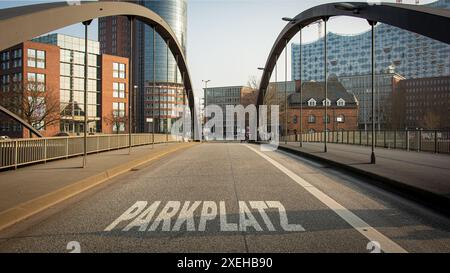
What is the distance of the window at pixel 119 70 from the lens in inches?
3967

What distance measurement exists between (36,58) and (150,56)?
67936 millimetres

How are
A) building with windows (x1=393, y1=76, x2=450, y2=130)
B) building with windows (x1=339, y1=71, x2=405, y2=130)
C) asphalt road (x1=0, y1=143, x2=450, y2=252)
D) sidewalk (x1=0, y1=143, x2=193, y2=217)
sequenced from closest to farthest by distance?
asphalt road (x1=0, y1=143, x2=450, y2=252) → sidewalk (x1=0, y1=143, x2=193, y2=217) → building with windows (x1=393, y1=76, x2=450, y2=130) → building with windows (x1=339, y1=71, x2=405, y2=130)

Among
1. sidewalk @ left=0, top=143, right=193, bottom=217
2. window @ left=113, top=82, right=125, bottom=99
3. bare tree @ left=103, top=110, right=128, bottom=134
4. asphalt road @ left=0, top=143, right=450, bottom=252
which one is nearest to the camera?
asphalt road @ left=0, top=143, right=450, bottom=252

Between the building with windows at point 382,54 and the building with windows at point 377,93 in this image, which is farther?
the building with windows at point 382,54

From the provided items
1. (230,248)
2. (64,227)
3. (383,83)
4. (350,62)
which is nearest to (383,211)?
(230,248)

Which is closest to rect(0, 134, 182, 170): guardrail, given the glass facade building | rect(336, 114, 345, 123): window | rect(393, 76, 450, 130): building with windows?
the glass facade building

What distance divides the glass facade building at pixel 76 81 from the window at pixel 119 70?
428cm

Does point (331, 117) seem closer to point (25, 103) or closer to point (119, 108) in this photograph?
point (119, 108)

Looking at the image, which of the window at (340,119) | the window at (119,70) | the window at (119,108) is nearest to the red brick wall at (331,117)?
the window at (340,119)

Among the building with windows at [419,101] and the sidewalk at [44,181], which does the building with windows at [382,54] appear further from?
the sidewalk at [44,181]

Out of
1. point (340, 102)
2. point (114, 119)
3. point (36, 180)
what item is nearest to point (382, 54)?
point (340, 102)

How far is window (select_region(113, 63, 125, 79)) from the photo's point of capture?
331 ft

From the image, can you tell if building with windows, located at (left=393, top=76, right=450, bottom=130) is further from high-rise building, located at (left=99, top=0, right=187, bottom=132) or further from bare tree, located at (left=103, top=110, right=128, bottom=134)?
bare tree, located at (left=103, top=110, right=128, bottom=134)

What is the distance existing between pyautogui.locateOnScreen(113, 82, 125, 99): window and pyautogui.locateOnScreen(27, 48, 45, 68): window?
21222mm
